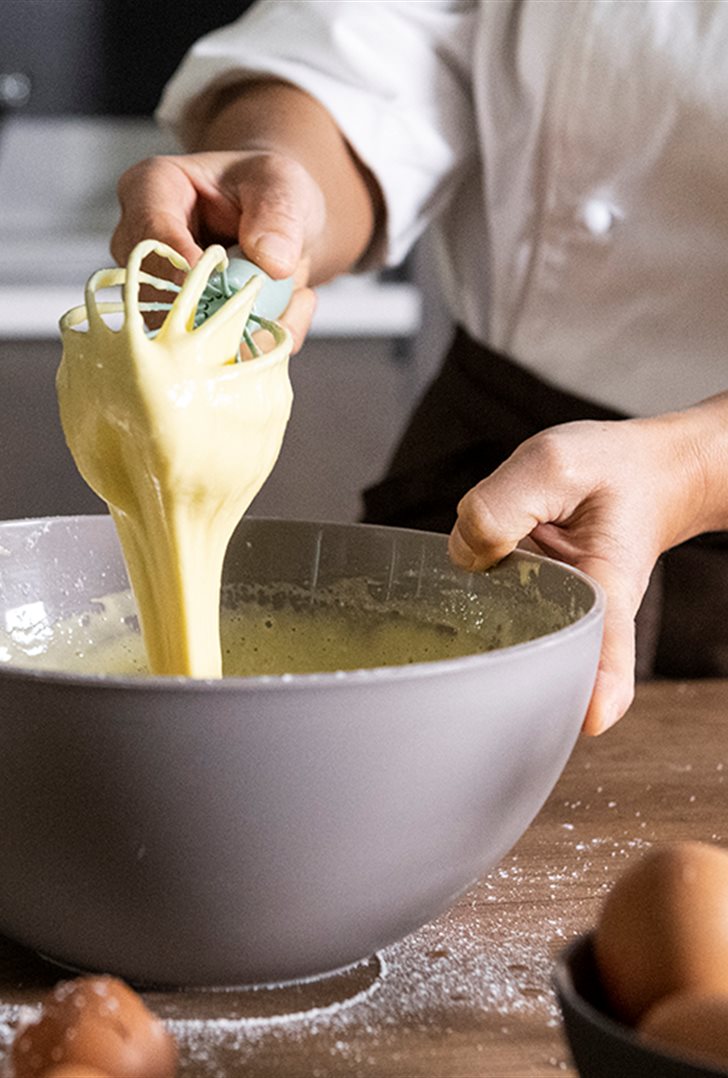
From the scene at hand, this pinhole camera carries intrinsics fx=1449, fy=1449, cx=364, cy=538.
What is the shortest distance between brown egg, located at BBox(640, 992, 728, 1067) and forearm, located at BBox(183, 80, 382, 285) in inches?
29.8

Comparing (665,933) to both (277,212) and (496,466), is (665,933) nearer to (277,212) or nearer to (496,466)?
(277,212)

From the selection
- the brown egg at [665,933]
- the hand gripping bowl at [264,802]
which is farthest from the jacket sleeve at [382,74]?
the brown egg at [665,933]

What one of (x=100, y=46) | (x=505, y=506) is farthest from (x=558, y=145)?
(x=100, y=46)

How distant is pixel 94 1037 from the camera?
17.1 inches

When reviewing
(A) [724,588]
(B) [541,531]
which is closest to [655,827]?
(B) [541,531]

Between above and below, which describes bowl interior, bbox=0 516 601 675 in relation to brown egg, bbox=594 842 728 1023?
below

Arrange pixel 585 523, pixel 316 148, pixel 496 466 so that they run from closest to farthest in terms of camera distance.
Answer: pixel 585 523, pixel 316 148, pixel 496 466

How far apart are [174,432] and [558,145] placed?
621 millimetres

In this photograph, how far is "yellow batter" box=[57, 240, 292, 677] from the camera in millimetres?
605

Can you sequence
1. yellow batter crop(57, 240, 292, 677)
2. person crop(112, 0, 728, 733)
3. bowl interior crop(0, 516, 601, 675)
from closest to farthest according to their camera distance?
1. yellow batter crop(57, 240, 292, 677)
2. bowl interior crop(0, 516, 601, 675)
3. person crop(112, 0, 728, 733)

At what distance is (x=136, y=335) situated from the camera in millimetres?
593

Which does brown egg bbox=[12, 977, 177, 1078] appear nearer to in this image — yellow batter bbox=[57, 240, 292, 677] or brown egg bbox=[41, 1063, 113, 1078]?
brown egg bbox=[41, 1063, 113, 1078]

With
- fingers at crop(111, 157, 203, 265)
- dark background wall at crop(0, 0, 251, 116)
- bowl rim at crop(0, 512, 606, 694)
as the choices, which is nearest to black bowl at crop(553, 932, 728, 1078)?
bowl rim at crop(0, 512, 606, 694)

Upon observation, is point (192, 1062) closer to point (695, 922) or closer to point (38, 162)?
point (695, 922)
